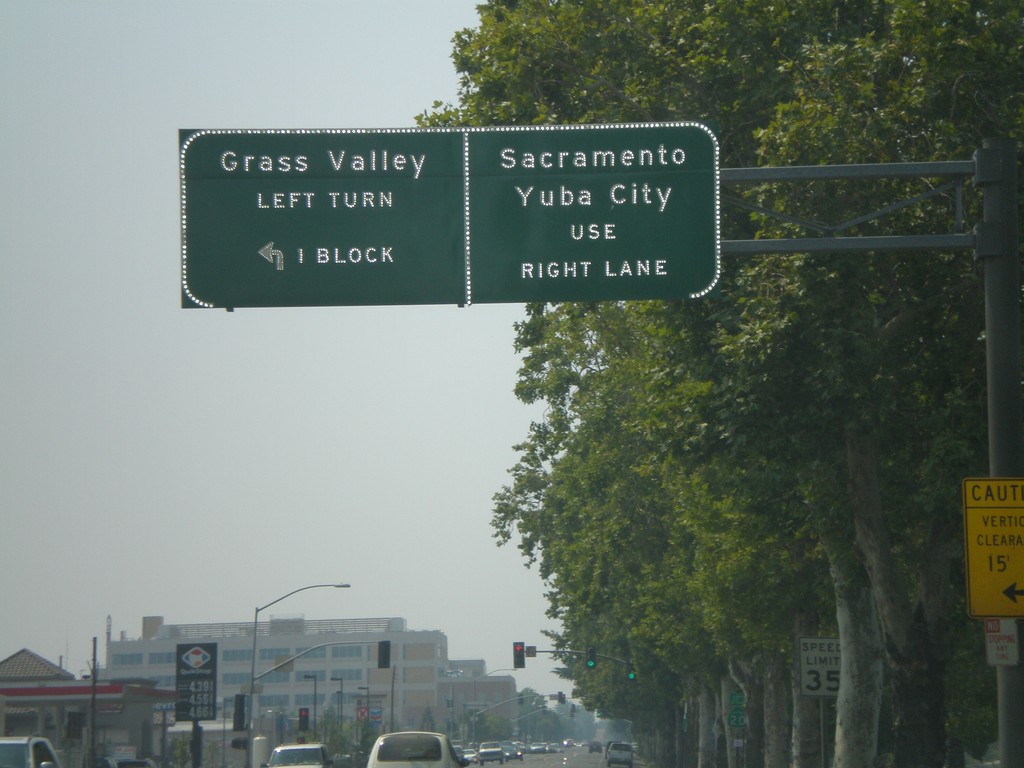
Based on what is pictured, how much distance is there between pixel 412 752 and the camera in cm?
2809

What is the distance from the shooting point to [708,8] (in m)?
21.3

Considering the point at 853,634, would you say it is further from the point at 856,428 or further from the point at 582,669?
the point at 582,669

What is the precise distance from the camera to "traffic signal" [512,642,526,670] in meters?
77.8

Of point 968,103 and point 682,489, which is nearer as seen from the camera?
point 968,103

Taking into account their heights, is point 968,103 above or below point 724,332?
above

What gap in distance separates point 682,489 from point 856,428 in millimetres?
13499

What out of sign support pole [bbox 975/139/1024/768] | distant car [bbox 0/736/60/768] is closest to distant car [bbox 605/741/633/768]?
distant car [bbox 0/736/60/768]

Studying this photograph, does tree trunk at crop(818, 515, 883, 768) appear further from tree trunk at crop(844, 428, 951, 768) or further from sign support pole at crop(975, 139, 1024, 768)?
sign support pole at crop(975, 139, 1024, 768)

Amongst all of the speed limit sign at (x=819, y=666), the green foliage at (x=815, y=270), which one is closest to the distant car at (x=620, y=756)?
the green foliage at (x=815, y=270)

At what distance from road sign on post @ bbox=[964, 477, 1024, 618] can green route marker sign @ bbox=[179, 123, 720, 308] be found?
3.24 m

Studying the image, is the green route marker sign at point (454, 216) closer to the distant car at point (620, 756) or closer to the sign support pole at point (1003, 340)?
the sign support pole at point (1003, 340)

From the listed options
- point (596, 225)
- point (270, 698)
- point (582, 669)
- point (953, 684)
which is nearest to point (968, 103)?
point (596, 225)

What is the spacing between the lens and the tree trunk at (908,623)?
20531mm

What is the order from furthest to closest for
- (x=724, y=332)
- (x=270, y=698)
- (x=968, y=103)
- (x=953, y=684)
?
(x=270, y=698) < (x=953, y=684) < (x=724, y=332) < (x=968, y=103)
